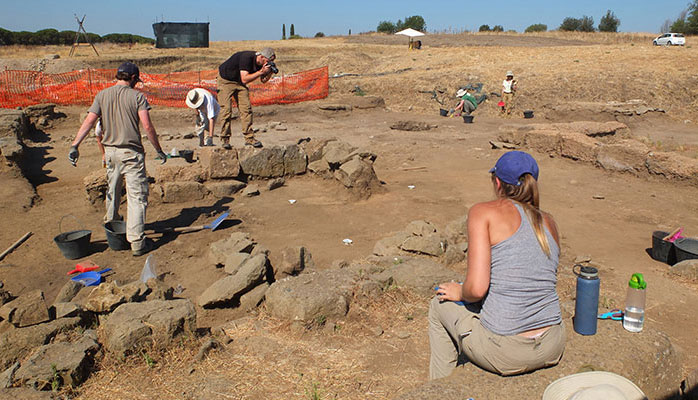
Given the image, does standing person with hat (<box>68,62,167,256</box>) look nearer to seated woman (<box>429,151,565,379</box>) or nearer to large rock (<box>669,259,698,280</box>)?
seated woman (<box>429,151,565,379</box>)

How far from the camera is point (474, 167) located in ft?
34.2

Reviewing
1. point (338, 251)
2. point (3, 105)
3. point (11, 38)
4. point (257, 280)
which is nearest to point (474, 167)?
point (338, 251)

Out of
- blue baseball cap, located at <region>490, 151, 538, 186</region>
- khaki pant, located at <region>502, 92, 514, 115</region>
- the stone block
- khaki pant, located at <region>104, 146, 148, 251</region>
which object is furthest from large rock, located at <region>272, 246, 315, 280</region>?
khaki pant, located at <region>502, 92, 514, 115</region>

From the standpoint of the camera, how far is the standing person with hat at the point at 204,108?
10773mm

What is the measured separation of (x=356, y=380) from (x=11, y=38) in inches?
2153

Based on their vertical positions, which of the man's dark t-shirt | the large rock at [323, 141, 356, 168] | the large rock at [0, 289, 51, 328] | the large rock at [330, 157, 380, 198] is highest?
the man's dark t-shirt

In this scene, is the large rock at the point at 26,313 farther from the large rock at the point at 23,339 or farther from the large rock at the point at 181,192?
the large rock at the point at 181,192

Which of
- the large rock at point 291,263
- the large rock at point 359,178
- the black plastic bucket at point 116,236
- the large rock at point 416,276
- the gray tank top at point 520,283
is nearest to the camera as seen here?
the gray tank top at point 520,283

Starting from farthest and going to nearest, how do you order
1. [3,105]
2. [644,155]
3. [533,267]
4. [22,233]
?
[3,105] → [644,155] → [22,233] → [533,267]

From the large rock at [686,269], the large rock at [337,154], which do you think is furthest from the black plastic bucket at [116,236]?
the large rock at [686,269]

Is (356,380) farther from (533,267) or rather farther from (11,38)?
(11,38)

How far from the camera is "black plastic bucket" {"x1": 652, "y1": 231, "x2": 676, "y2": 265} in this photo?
5812 millimetres

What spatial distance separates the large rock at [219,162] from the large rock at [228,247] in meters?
2.65

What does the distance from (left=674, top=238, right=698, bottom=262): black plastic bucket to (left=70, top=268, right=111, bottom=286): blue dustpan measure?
6.50 metres
